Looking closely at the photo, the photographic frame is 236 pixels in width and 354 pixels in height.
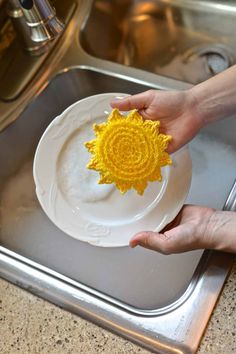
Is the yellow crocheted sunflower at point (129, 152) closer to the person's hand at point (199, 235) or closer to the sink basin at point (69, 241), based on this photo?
the person's hand at point (199, 235)

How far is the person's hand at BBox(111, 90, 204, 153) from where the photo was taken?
35.1 inches

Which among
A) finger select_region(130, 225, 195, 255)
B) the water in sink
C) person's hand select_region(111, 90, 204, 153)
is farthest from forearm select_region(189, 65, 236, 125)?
finger select_region(130, 225, 195, 255)

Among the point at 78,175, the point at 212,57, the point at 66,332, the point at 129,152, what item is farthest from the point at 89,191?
the point at 212,57

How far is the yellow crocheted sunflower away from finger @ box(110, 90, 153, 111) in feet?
0.21

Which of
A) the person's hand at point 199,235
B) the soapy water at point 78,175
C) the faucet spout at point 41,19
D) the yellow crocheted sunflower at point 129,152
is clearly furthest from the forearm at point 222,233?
the faucet spout at point 41,19

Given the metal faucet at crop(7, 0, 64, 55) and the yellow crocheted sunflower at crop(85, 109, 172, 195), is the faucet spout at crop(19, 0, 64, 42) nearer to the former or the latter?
the metal faucet at crop(7, 0, 64, 55)

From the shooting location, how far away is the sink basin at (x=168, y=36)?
1.19m

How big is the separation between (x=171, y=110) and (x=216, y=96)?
0.08m

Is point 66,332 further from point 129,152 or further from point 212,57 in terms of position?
point 212,57

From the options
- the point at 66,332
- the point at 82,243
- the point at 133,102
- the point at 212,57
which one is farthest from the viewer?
the point at 212,57

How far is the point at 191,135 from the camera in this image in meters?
0.91

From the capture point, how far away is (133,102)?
0.89 m

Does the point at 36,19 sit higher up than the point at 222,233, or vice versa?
the point at 36,19

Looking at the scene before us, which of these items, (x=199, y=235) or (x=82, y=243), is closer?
(x=199, y=235)
